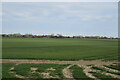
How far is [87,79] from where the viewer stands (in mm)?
14875

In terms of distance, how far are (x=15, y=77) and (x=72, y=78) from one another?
468 centimetres

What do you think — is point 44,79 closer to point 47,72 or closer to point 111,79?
point 47,72

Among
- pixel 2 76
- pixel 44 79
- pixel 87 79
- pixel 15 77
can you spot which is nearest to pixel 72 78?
pixel 87 79

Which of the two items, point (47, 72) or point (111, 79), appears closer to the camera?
point (111, 79)

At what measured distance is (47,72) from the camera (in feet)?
56.7

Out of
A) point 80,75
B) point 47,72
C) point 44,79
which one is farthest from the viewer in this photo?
point 47,72

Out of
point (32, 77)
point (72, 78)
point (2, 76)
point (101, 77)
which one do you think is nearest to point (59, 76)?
point (72, 78)

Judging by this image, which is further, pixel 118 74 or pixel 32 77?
pixel 118 74

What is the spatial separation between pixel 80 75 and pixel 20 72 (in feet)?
18.0

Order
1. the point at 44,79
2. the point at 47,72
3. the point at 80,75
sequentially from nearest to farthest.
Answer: the point at 44,79, the point at 80,75, the point at 47,72

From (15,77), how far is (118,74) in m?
9.15

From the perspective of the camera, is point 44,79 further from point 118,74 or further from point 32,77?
point 118,74

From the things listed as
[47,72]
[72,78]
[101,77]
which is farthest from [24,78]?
[101,77]

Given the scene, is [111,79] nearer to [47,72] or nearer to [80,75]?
[80,75]
